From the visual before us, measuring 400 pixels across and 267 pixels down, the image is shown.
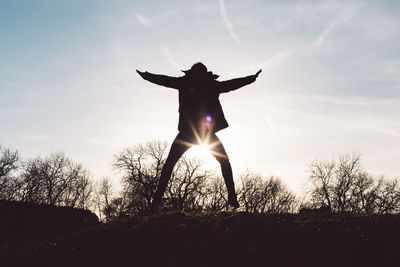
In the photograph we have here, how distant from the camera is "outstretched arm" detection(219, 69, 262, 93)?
6594 mm

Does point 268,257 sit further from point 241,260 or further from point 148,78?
point 148,78

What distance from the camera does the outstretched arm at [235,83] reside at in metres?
6.59

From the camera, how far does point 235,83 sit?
6660 millimetres

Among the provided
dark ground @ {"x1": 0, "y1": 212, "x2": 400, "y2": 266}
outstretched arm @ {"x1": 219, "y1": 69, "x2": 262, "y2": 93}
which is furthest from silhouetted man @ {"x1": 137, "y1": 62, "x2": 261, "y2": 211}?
dark ground @ {"x1": 0, "y1": 212, "x2": 400, "y2": 266}

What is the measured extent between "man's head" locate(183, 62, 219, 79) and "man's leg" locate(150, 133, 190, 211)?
1.40 meters

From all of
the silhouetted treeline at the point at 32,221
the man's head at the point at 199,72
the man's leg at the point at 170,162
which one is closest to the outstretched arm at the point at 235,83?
the man's head at the point at 199,72

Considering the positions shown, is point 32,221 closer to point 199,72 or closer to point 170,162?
point 170,162

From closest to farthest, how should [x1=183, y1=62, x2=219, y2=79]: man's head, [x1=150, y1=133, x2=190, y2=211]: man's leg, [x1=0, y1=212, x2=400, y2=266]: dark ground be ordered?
1. [x1=0, y1=212, x2=400, y2=266]: dark ground
2. [x1=150, y1=133, x2=190, y2=211]: man's leg
3. [x1=183, y1=62, x2=219, y2=79]: man's head

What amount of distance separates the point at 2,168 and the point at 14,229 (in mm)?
48039

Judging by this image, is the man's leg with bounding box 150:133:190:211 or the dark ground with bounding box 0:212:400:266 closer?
the dark ground with bounding box 0:212:400:266

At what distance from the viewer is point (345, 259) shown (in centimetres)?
374

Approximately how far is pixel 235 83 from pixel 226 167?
75.8 inches

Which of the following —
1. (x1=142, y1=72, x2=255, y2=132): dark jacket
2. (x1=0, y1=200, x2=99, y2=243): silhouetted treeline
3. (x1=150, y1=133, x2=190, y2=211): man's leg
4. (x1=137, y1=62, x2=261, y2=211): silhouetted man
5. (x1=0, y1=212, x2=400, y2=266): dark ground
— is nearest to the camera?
(x1=0, y1=212, x2=400, y2=266): dark ground

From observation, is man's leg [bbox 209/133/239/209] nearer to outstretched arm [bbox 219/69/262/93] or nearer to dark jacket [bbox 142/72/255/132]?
dark jacket [bbox 142/72/255/132]
